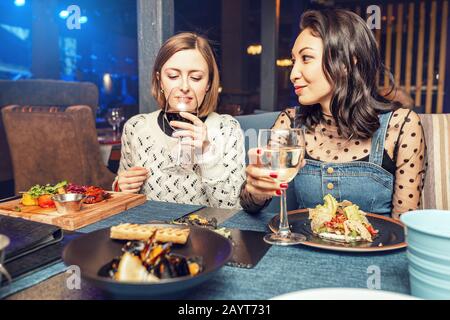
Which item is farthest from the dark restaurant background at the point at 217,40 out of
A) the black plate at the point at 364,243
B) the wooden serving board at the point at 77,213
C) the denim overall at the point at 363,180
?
the black plate at the point at 364,243

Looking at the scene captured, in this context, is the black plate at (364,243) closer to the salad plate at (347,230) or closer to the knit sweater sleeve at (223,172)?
the salad plate at (347,230)

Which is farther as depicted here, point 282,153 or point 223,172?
point 223,172

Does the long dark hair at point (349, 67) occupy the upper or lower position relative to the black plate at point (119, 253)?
upper

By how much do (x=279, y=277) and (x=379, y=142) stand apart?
0.96 metres

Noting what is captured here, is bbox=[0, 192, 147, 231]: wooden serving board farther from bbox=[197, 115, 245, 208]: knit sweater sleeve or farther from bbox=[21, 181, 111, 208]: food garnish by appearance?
bbox=[197, 115, 245, 208]: knit sweater sleeve

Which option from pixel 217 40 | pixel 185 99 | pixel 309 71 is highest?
pixel 217 40

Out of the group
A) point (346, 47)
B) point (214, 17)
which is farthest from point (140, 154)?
point (214, 17)

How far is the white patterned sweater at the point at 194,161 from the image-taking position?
71.2 inches

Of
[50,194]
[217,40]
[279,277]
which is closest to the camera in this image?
[279,277]

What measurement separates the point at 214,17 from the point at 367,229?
11958 millimetres

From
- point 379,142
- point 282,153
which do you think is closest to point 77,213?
point 282,153

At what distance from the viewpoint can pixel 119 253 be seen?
0.89 meters

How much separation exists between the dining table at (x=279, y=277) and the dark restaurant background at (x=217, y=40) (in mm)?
3563

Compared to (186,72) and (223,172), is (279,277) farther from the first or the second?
(186,72)
